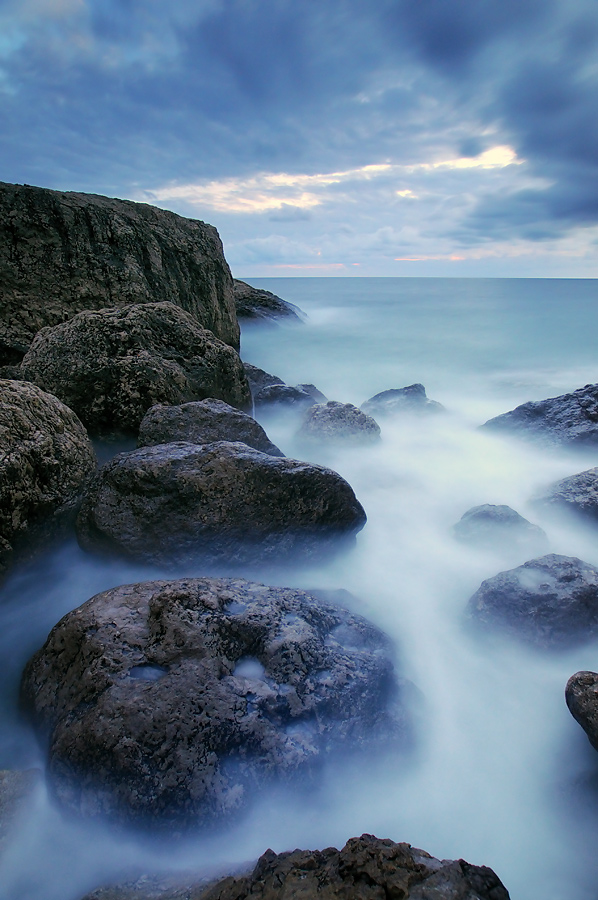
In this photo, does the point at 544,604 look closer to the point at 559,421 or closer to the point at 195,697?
the point at 195,697

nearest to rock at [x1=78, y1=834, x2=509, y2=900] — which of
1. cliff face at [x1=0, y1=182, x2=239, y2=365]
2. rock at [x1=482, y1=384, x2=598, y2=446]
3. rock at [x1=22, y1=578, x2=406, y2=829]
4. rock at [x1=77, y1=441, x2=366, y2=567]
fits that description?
rock at [x1=22, y1=578, x2=406, y2=829]

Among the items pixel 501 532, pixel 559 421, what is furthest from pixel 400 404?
pixel 501 532

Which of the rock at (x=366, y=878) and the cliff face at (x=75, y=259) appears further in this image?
the cliff face at (x=75, y=259)

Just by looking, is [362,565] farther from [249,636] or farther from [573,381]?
[573,381]

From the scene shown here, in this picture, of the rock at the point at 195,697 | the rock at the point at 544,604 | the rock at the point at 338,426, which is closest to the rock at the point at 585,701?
the rock at the point at 544,604

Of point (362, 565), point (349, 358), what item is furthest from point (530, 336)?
point (362, 565)

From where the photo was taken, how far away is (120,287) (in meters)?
5.83

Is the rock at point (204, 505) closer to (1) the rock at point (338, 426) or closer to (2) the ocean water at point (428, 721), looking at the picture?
(2) the ocean water at point (428, 721)

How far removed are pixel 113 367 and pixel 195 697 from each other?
3.04 m

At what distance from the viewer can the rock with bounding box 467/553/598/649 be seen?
2.64m

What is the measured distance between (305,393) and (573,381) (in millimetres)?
6269

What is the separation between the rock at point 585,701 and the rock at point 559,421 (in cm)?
407

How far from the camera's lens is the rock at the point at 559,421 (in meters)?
5.66

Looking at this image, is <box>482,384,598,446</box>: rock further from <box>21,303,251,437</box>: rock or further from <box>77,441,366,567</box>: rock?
<box>21,303,251,437</box>: rock
